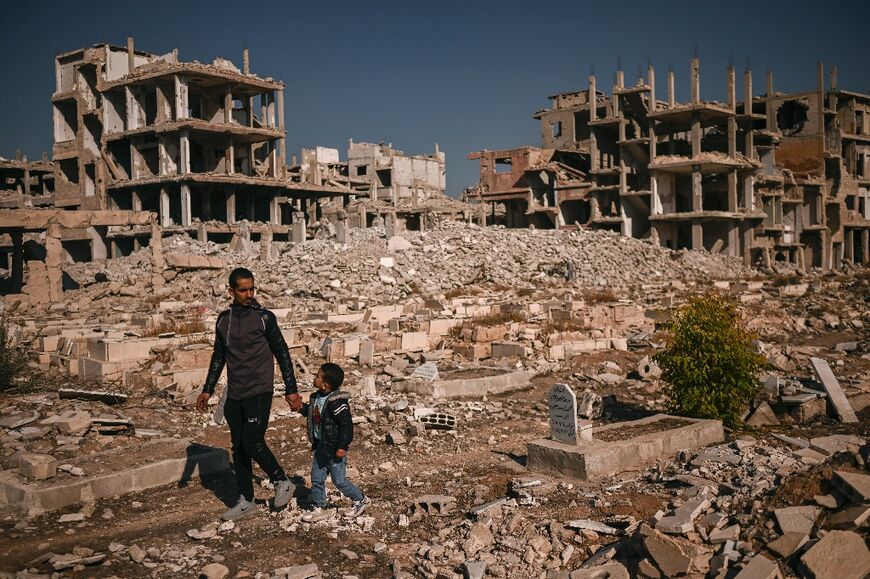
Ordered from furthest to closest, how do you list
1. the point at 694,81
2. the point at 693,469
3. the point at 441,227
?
the point at 694,81
the point at 441,227
the point at 693,469

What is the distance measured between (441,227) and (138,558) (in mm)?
33870

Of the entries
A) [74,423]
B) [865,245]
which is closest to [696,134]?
[865,245]

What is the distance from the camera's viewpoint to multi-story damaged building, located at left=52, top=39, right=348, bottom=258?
134 ft

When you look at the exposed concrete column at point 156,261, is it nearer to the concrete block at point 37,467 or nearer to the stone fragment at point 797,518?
the concrete block at point 37,467

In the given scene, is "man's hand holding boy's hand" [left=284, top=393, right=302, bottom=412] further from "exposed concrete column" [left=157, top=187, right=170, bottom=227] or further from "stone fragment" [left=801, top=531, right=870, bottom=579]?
"exposed concrete column" [left=157, top=187, right=170, bottom=227]

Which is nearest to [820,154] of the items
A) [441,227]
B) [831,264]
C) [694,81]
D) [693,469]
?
[831,264]

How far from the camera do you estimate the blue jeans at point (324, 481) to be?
20.0ft

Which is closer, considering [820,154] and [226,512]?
[226,512]

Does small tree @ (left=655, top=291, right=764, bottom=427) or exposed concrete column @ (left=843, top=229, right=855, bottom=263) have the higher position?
exposed concrete column @ (left=843, top=229, right=855, bottom=263)

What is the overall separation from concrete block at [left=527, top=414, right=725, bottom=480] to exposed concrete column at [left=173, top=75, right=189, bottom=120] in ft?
123

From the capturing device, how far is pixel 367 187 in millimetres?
64062

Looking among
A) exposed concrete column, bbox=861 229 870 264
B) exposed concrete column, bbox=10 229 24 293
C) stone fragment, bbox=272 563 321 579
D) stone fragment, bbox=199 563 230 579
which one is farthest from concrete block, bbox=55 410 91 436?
exposed concrete column, bbox=861 229 870 264

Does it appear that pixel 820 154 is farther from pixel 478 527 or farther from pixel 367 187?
pixel 478 527

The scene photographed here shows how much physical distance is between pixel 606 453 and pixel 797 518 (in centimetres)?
239
